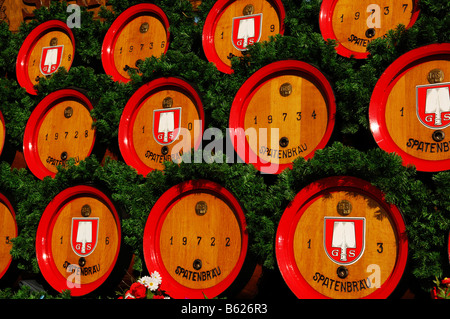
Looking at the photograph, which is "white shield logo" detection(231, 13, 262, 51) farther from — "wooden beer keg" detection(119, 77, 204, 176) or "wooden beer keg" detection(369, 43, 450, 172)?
"wooden beer keg" detection(369, 43, 450, 172)

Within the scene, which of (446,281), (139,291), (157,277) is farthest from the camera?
(157,277)

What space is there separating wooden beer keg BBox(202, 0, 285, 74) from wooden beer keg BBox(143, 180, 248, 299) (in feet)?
3.38

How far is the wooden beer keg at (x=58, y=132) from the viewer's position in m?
4.07

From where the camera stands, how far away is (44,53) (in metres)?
4.79

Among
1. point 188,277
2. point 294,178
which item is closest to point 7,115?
point 188,277

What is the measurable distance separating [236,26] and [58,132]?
1.74 m

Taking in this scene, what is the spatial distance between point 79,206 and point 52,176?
531mm

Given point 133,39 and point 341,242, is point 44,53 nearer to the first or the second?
point 133,39

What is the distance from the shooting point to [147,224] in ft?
10.9

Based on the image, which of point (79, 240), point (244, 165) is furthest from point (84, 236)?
point (244, 165)

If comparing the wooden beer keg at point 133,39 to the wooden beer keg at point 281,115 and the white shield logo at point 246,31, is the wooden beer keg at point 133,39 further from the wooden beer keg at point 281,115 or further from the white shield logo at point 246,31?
the wooden beer keg at point 281,115

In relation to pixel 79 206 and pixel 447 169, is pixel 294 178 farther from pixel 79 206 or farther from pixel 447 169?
pixel 79 206

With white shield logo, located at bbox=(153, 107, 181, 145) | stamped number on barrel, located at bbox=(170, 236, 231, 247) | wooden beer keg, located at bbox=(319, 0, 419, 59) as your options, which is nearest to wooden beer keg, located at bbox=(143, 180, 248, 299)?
stamped number on barrel, located at bbox=(170, 236, 231, 247)

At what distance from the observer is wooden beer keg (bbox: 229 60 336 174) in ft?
10.1
